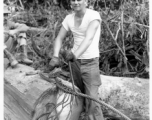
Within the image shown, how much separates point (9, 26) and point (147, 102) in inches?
125

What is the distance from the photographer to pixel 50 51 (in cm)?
485

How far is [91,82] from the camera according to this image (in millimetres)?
2537

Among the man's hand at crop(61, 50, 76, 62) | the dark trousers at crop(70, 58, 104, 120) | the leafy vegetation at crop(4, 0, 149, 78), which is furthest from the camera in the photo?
the leafy vegetation at crop(4, 0, 149, 78)

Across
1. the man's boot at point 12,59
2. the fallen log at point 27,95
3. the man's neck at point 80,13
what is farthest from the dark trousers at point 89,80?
the man's boot at point 12,59

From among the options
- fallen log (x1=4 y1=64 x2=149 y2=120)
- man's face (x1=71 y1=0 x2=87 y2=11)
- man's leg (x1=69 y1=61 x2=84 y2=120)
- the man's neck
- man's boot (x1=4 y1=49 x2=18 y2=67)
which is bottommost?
fallen log (x1=4 y1=64 x2=149 y2=120)

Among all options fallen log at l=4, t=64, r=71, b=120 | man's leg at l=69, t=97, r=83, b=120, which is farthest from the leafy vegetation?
man's leg at l=69, t=97, r=83, b=120

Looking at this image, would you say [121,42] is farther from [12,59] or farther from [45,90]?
[45,90]

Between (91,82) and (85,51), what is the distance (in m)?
0.35

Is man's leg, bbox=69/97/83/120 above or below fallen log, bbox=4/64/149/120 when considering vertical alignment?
above

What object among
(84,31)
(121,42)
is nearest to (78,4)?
(84,31)

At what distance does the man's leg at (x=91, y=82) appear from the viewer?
250 centimetres

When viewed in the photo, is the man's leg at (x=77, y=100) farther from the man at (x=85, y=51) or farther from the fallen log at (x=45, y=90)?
the fallen log at (x=45, y=90)

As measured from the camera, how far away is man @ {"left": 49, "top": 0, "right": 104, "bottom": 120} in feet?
7.54

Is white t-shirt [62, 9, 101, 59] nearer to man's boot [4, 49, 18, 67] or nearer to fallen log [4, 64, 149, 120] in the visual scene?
fallen log [4, 64, 149, 120]
